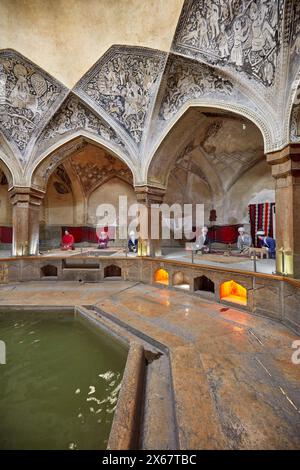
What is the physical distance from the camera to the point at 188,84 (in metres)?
5.87

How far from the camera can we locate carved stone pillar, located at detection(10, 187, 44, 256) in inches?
298

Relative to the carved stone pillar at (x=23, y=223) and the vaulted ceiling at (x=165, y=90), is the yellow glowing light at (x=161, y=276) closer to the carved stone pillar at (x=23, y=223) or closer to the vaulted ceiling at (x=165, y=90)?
the vaulted ceiling at (x=165, y=90)

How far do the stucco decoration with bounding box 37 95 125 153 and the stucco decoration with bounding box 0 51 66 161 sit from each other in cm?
30

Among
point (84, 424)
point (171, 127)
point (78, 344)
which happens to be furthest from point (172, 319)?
point (171, 127)

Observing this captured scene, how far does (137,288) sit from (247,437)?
4.88m

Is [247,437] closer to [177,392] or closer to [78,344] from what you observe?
[177,392]

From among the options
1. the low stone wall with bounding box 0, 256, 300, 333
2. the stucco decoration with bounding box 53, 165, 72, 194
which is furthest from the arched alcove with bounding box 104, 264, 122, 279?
the stucco decoration with bounding box 53, 165, 72, 194

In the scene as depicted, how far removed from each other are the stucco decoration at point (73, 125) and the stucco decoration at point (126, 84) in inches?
21.0

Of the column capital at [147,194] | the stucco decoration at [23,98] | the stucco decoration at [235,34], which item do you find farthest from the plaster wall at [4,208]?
the stucco decoration at [235,34]

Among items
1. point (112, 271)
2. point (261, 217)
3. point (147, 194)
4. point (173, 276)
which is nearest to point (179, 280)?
point (173, 276)

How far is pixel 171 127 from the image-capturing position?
671cm

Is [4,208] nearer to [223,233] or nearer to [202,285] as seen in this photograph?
[202,285]

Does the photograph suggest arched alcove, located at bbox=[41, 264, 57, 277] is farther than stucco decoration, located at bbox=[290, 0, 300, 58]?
Yes

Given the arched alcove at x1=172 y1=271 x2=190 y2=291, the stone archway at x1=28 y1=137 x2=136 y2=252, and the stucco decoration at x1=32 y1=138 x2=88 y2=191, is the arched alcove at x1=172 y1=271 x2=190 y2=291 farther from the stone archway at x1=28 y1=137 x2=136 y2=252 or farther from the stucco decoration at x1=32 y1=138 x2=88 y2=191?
the stone archway at x1=28 y1=137 x2=136 y2=252
